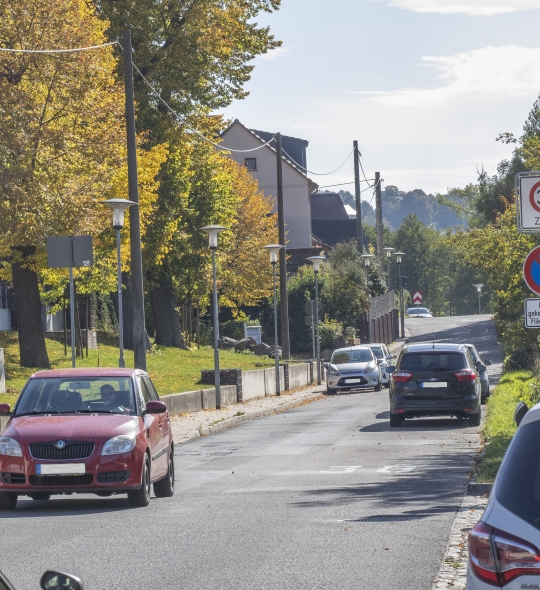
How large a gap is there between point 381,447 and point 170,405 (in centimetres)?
841

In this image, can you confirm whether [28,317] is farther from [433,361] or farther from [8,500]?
[8,500]

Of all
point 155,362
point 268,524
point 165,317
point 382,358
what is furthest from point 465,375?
point 165,317

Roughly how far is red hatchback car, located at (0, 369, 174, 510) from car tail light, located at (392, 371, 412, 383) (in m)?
10.4

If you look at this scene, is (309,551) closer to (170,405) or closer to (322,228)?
(170,405)

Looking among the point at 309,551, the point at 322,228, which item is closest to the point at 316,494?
the point at 309,551

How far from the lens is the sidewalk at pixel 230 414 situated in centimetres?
2326

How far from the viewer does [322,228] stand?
111438mm

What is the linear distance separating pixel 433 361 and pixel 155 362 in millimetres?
17619

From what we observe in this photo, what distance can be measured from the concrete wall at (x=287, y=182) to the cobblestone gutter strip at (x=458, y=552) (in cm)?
7264

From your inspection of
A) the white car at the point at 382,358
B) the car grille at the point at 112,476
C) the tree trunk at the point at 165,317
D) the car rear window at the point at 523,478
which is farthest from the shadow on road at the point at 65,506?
the tree trunk at the point at 165,317

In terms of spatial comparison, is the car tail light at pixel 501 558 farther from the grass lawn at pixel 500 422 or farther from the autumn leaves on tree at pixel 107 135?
the autumn leaves on tree at pixel 107 135

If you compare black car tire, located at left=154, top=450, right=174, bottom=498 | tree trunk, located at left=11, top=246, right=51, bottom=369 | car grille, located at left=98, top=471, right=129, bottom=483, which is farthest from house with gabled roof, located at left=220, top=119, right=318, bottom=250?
car grille, located at left=98, top=471, right=129, bottom=483

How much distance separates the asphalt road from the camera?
8242mm

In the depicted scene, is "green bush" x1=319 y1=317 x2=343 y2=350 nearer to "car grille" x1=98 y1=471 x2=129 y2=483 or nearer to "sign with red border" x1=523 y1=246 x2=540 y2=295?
"sign with red border" x1=523 y1=246 x2=540 y2=295
